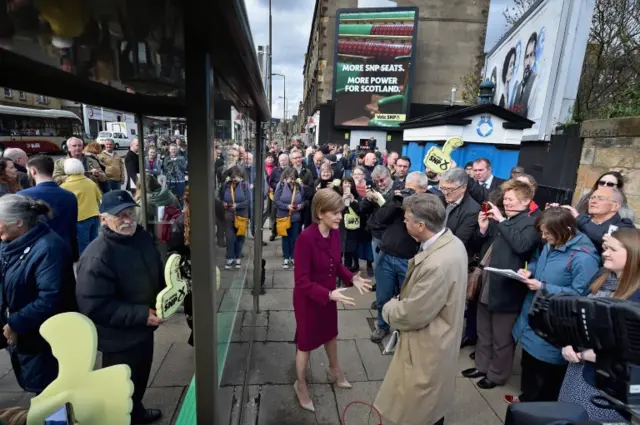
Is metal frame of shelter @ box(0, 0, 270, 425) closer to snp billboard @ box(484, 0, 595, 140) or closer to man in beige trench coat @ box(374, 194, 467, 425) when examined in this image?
man in beige trench coat @ box(374, 194, 467, 425)

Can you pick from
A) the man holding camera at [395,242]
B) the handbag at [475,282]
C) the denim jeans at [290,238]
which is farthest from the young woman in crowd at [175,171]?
the handbag at [475,282]

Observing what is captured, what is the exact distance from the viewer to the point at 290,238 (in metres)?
5.84

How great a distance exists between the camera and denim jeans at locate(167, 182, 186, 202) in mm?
3889

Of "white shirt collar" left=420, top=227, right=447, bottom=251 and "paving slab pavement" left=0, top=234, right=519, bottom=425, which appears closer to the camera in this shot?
"white shirt collar" left=420, top=227, right=447, bottom=251

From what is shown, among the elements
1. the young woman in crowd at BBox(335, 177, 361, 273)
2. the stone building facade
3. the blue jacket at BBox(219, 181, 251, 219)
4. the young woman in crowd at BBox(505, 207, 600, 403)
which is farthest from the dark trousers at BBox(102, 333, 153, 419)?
the stone building facade

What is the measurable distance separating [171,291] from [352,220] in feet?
11.4

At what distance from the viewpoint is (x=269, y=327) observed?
13.2 ft

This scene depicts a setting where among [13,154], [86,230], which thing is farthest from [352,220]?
[13,154]

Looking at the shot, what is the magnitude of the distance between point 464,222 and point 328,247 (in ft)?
4.90

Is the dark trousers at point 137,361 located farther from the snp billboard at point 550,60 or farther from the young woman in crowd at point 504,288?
the snp billboard at point 550,60

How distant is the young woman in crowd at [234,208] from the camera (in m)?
2.62

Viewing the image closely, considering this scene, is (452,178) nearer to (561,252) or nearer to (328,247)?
(561,252)

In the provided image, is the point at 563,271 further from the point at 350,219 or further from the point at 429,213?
the point at 350,219

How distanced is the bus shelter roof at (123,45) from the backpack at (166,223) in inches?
71.5
